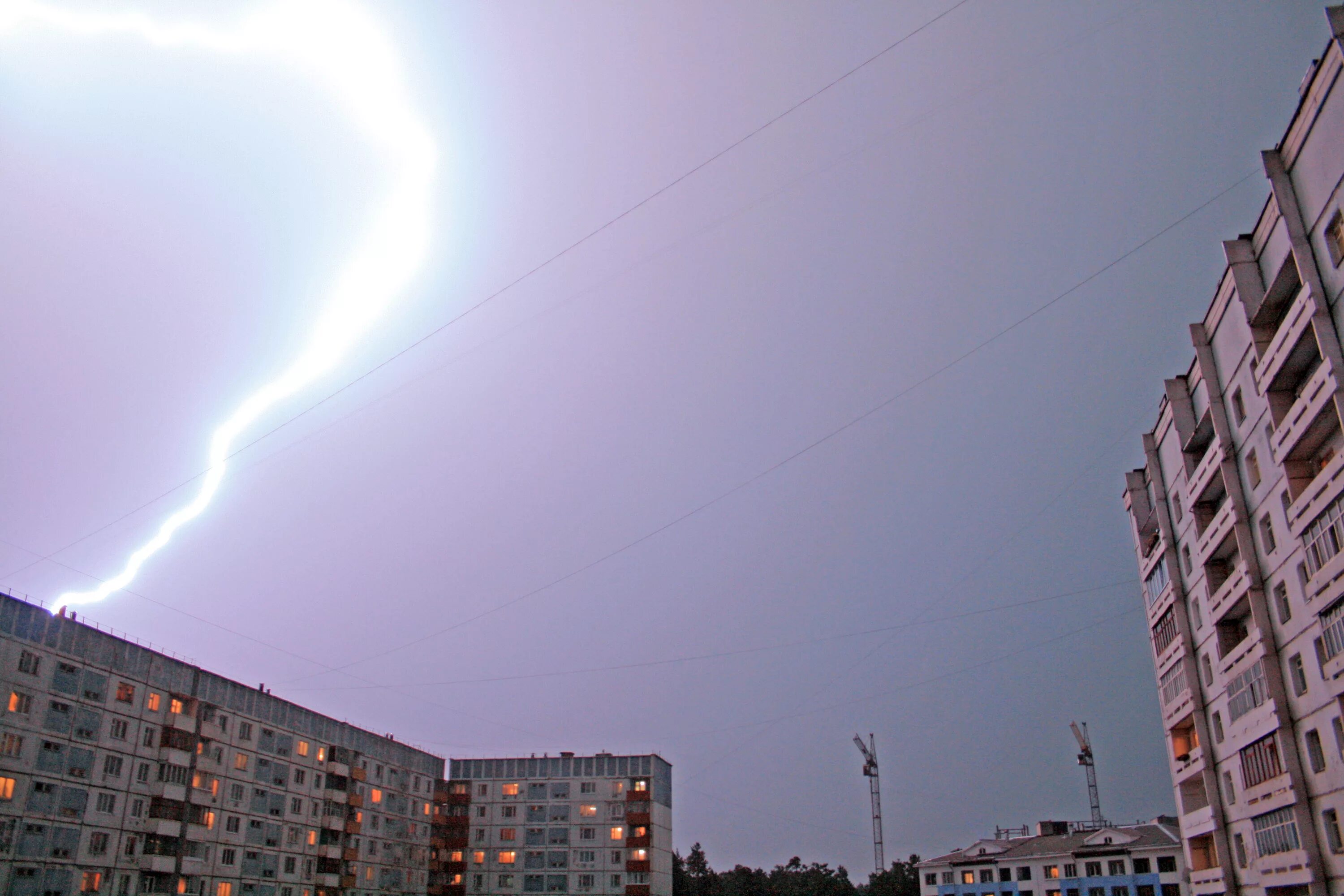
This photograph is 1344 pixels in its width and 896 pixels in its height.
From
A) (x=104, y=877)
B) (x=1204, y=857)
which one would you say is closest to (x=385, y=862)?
(x=104, y=877)

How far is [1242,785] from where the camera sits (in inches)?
1655

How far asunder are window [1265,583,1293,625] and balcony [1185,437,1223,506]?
18.9 feet

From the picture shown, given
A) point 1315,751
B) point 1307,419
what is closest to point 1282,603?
point 1315,751

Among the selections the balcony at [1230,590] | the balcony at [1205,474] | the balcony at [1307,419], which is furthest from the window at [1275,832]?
the balcony at [1205,474]

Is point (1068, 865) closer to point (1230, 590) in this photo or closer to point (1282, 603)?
point (1230, 590)

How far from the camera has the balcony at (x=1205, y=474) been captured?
1656 inches

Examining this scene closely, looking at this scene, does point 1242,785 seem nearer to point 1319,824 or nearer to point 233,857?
point 1319,824

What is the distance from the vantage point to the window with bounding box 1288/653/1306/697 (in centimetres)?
3553

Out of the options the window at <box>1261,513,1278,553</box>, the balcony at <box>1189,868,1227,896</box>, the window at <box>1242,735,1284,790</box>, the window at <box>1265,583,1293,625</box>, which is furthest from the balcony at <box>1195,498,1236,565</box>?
the balcony at <box>1189,868,1227,896</box>

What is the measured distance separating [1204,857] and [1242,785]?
8607mm

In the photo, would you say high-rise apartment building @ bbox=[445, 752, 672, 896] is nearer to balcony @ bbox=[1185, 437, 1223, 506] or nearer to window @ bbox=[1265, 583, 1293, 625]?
balcony @ bbox=[1185, 437, 1223, 506]

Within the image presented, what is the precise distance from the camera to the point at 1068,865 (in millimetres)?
101312

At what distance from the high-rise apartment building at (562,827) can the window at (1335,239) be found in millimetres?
90788

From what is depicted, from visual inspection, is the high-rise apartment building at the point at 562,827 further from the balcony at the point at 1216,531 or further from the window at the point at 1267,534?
the window at the point at 1267,534
